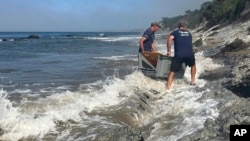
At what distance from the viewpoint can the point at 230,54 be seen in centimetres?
1891

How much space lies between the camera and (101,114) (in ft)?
28.8

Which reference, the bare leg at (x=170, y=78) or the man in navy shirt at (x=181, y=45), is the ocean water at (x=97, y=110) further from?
the man in navy shirt at (x=181, y=45)

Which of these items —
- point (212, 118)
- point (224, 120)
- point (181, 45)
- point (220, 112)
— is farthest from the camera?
point (181, 45)

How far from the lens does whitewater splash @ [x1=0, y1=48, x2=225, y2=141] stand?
7391 millimetres

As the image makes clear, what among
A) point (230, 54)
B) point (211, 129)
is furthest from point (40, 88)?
point (230, 54)

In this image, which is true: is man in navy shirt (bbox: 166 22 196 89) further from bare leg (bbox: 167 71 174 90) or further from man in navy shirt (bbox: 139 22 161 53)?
man in navy shirt (bbox: 139 22 161 53)

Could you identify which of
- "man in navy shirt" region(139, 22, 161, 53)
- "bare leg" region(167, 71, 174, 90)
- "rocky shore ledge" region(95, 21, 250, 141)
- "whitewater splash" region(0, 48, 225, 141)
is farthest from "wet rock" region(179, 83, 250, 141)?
"man in navy shirt" region(139, 22, 161, 53)

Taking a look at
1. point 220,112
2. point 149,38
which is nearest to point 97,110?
point 220,112

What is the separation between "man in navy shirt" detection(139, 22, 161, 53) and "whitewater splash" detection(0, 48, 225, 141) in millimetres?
1658

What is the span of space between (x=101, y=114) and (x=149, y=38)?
4.25 meters

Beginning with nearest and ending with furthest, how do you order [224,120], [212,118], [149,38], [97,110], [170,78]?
[224,120]
[212,118]
[97,110]
[170,78]
[149,38]

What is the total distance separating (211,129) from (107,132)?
165cm

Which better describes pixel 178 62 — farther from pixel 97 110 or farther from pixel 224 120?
pixel 224 120

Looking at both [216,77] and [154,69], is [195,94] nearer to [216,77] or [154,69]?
[154,69]
